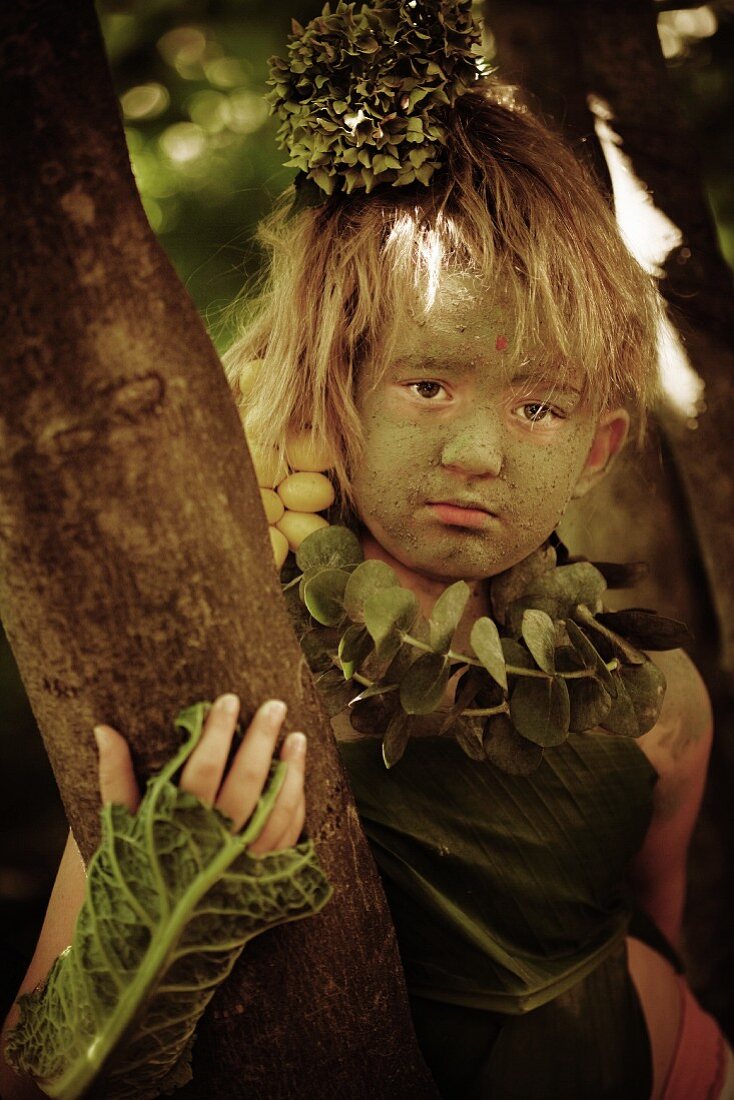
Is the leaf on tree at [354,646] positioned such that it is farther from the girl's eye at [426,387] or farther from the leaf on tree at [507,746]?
the girl's eye at [426,387]

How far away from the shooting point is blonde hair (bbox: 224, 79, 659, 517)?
3.75 ft

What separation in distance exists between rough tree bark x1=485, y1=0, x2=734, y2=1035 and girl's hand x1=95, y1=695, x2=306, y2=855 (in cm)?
123

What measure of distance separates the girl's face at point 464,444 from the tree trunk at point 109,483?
1.12 ft

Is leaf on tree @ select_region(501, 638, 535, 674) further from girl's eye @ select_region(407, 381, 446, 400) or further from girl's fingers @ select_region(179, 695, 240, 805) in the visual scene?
girl's fingers @ select_region(179, 695, 240, 805)

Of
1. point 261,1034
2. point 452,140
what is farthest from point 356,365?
point 261,1034

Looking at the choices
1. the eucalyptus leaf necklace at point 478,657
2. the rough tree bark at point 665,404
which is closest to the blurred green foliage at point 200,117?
the rough tree bark at point 665,404

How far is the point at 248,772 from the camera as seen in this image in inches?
31.7

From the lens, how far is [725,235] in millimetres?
2926

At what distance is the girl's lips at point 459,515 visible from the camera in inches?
45.8

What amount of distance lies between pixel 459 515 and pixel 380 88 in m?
0.54

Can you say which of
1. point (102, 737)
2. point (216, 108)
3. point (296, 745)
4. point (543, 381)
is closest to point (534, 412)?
point (543, 381)

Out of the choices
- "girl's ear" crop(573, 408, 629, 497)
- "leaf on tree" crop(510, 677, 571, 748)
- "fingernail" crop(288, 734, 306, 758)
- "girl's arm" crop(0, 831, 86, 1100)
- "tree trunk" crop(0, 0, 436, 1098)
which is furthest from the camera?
"girl's ear" crop(573, 408, 629, 497)

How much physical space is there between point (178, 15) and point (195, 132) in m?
0.30

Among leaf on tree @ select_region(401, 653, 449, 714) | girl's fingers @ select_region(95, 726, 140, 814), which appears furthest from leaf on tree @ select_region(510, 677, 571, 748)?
girl's fingers @ select_region(95, 726, 140, 814)
